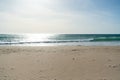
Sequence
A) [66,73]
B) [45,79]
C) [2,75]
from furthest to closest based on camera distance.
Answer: [66,73], [2,75], [45,79]

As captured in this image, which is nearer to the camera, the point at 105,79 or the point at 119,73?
the point at 105,79

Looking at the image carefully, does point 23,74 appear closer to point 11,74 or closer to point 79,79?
point 11,74

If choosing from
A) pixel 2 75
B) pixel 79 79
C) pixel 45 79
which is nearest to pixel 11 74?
pixel 2 75

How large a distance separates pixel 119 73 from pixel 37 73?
330 centimetres

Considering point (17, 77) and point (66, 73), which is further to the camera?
point (66, 73)

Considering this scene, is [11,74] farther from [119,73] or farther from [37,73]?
[119,73]

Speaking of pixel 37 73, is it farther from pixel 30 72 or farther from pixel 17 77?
pixel 17 77

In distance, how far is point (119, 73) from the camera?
287 inches

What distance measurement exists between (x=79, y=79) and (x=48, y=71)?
1.64 metres

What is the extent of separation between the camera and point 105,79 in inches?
255

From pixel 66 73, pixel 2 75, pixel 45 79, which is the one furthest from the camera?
pixel 66 73

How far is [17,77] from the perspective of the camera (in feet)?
21.8

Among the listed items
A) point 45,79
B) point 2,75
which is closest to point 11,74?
point 2,75

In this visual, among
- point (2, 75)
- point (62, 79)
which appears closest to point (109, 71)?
point (62, 79)
